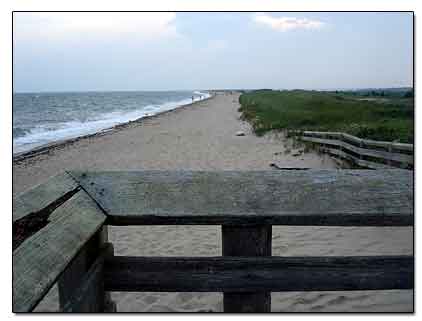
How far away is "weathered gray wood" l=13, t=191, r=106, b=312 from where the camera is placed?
98cm

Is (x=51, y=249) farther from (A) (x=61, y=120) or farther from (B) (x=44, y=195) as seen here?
(A) (x=61, y=120)

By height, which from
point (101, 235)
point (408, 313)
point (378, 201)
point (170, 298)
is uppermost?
point (378, 201)

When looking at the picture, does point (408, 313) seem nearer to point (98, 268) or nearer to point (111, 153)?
point (98, 268)

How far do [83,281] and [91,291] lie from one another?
0.07 metres

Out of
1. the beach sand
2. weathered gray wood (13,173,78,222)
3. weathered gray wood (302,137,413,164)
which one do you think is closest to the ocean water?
weathered gray wood (13,173,78,222)

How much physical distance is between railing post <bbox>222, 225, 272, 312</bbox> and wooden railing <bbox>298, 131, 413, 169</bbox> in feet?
15.5

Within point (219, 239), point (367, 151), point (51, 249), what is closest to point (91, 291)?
point (51, 249)

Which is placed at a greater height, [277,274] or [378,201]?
[378,201]

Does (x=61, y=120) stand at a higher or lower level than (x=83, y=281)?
higher

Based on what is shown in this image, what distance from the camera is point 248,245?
1484 mm

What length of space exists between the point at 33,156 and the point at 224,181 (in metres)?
14.9

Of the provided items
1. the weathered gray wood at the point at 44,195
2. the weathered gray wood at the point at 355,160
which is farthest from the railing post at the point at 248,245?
the weathered gray wood at the point at 355,160

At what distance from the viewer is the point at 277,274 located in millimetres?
1482
